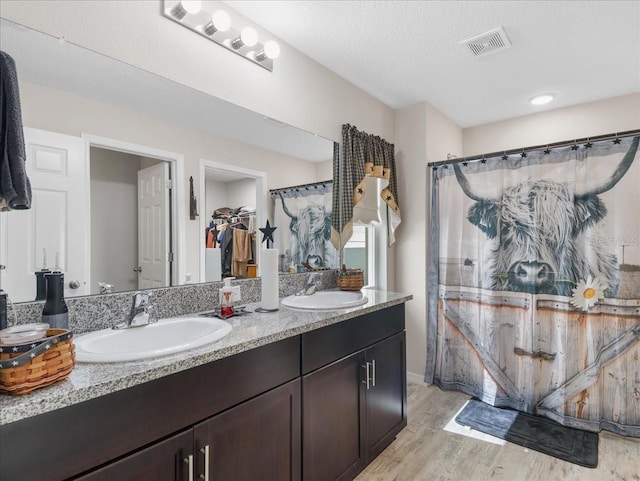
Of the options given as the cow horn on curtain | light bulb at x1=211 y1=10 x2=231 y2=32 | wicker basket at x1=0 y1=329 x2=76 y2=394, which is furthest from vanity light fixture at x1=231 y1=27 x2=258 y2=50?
wicker basket at x1=0 y1=329 x2=76 y2=394

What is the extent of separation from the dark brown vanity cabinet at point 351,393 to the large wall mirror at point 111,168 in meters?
0.71

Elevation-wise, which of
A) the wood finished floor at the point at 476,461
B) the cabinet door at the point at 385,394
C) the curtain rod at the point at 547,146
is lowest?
the wood finished floor at the point at 476,461

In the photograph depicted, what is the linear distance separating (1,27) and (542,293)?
3025mm

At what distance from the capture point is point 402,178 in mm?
3010

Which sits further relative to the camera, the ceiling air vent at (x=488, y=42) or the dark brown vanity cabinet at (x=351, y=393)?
the ceiling air vent at (x=488, y=42)

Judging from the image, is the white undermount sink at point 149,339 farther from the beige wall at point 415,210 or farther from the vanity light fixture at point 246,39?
the beige wall at point 415,210

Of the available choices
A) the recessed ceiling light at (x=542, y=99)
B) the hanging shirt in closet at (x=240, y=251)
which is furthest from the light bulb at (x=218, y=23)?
the recessed ceiling light at (x=542, y=99)

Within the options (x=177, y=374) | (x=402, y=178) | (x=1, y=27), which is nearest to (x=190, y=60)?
(x=1, y=27)

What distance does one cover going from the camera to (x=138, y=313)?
1.32 meters

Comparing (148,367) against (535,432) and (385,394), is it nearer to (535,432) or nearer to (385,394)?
(385,394)

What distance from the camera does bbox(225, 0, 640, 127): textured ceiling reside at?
182 cm

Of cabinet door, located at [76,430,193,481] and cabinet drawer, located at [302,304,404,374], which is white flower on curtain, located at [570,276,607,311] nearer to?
cabinet drawer, located at [302,304,404,374]

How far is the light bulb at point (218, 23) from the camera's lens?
1.63 m

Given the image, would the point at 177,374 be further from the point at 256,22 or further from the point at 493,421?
the point at 493,421
